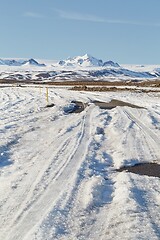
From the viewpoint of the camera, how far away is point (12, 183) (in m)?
8.34

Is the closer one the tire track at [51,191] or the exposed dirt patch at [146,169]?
the tire track at [51,191]

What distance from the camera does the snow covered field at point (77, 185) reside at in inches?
236

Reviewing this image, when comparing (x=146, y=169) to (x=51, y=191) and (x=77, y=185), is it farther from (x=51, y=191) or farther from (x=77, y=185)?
(x=51, y=191)

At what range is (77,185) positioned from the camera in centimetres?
812

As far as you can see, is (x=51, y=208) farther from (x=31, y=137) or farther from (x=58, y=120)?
(x=58, y=120)

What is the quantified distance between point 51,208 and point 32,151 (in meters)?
4.80

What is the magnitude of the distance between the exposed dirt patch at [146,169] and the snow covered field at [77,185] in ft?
0.95

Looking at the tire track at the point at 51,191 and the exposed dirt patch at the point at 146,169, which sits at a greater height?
the tire track at the point at 51,191

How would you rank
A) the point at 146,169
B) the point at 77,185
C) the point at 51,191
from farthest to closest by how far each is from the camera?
the point at 146,169 < the point at 77,185 < the point at 51,191

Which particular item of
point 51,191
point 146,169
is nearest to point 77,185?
point 51,191

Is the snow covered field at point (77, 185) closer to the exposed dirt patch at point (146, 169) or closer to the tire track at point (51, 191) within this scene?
the tire track at point (51, 191)

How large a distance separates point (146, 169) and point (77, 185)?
7.06 feet

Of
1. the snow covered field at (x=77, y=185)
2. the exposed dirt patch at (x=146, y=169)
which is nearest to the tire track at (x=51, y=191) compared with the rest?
the snow covered field at (x=77, y=185)

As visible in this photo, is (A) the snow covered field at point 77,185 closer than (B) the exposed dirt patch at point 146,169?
Yes
